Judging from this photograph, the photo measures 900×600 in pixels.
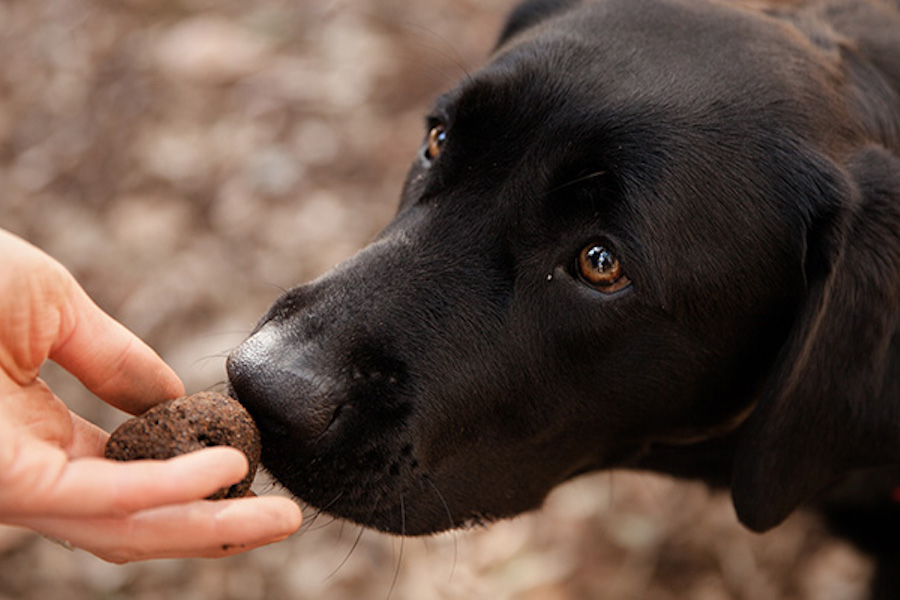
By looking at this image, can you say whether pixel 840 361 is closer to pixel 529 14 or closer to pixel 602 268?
pixel 602 268

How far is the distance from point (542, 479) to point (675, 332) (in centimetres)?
53

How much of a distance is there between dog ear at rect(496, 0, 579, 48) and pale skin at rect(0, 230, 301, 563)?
62.7 inches

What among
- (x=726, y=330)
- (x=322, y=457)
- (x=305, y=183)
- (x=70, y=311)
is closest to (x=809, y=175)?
(x=726, y=330)

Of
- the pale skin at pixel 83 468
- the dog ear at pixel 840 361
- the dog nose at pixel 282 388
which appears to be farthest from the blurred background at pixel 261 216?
the dog ear at pixel 840 361

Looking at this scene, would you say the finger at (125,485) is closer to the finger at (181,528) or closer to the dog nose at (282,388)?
the finger at (181,528)

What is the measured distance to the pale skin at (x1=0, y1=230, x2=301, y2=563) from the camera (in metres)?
1.41

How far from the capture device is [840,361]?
6.96 feet

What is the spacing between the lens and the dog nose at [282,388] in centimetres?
185

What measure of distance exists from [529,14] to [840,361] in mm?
1399


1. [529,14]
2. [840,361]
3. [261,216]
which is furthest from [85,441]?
[261,216]

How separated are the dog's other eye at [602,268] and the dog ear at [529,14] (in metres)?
0.95

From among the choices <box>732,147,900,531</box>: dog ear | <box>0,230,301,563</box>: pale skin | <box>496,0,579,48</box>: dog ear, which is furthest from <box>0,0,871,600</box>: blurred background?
<box>732,147,900,531</box>: dog ear

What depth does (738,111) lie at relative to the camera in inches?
83.0

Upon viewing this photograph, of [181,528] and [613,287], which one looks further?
[613,287]
